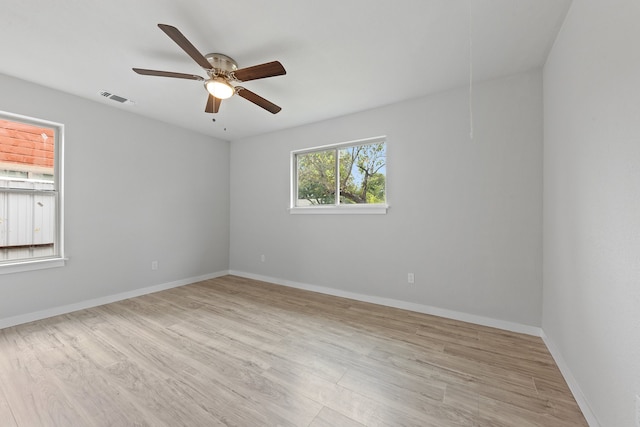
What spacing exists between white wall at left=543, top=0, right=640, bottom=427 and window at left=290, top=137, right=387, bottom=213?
1702 mm

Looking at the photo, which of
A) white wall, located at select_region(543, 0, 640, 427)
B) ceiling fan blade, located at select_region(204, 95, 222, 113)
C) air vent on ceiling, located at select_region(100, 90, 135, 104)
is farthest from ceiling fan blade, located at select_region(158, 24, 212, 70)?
white wall, located at select_region(543, 0, 640, 427)

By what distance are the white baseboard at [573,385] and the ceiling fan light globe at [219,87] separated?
330cm

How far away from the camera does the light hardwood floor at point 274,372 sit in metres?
1.40

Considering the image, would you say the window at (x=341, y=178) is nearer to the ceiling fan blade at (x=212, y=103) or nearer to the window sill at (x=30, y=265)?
the ceiling fan blade at (x=212, y=103)

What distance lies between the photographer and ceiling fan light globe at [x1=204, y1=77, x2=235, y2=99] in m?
2.14

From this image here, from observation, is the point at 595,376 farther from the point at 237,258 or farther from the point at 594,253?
the point at 237,258

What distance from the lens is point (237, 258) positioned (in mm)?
4645

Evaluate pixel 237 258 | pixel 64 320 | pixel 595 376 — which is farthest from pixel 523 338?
pixel 64 320

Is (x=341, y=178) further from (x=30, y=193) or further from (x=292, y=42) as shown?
(x=30, y=193)

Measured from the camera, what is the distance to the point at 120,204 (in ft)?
10.9

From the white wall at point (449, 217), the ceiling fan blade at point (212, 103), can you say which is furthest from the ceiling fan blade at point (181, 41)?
the white wall at point (449, 217)

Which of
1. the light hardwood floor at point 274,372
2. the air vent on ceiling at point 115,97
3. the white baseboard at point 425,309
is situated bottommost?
the light hardwood floor at point 274,372

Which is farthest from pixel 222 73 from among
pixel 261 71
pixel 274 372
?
pixel 274 372

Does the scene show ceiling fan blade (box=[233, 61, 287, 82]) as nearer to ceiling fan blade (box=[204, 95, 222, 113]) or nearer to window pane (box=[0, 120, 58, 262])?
ceiling fan blade (box=[204, 95, 222, 113])
